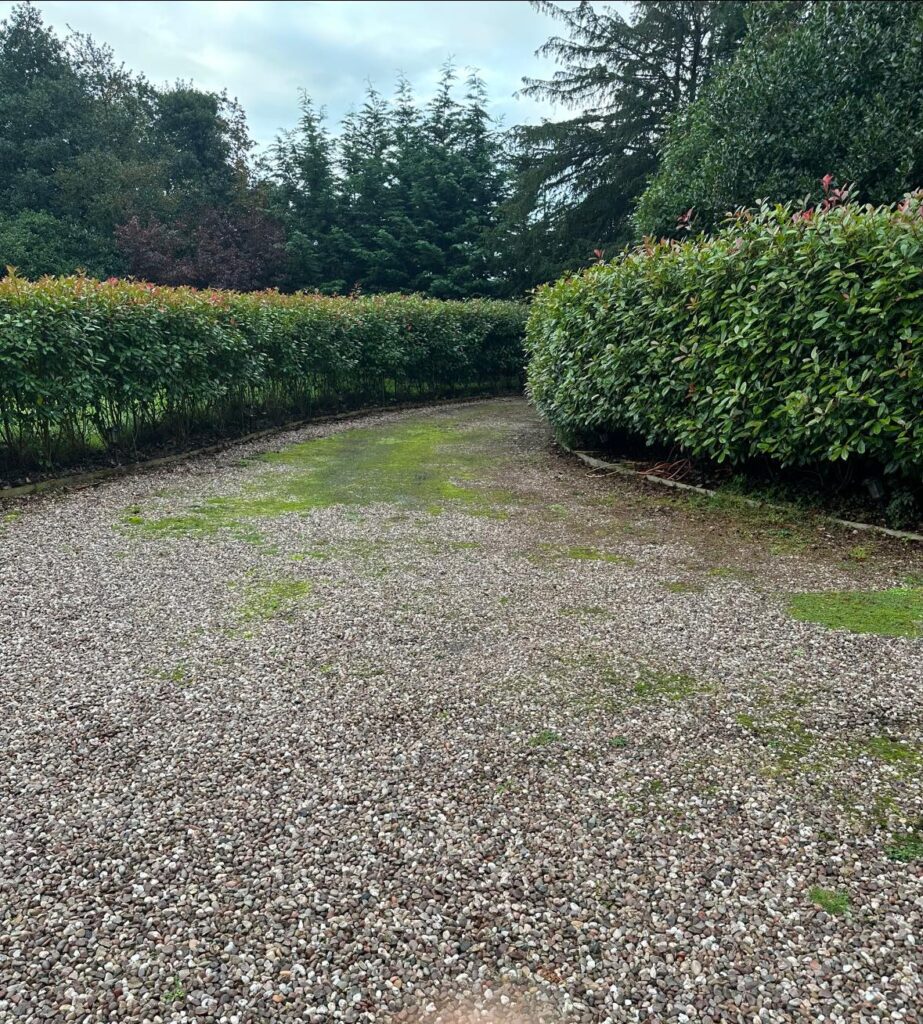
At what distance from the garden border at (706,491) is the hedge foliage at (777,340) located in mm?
353

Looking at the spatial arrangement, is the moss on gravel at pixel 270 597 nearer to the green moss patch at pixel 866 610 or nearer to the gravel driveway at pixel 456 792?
the gravel driveway at pixel 456 792

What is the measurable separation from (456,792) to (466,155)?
79.9 feet

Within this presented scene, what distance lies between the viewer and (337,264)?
22031mm

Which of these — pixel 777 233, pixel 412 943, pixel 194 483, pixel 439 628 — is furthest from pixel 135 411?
pixel 412 943

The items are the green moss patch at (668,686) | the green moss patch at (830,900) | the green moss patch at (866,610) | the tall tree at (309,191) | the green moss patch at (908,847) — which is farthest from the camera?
the tall tree at (309,191)

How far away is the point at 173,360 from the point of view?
22.5 ft

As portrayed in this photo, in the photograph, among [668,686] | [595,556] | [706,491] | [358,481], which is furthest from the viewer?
[358,481]

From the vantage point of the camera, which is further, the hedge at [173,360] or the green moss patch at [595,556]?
the hedge at [173,360]

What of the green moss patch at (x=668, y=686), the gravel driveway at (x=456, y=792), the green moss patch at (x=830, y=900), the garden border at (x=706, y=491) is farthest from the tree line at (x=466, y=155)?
the green moss patch at (x=830, y=900)

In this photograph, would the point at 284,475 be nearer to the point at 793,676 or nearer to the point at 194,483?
the point at 194,483

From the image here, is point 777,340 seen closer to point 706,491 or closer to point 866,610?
point 706,491

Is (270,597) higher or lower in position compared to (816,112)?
lower

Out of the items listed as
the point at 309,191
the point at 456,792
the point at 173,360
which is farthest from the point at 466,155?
the point at 456,792

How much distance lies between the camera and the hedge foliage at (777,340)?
409 cm
